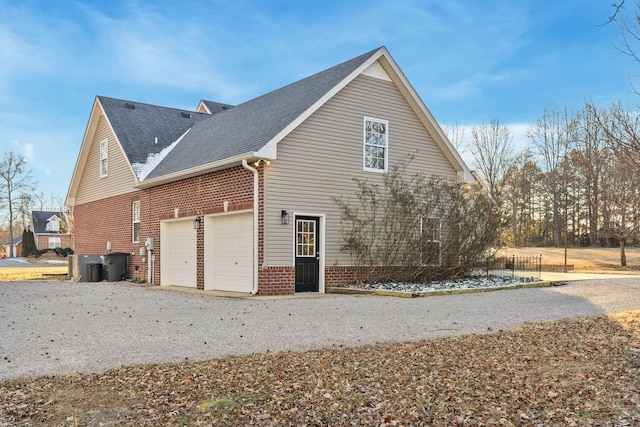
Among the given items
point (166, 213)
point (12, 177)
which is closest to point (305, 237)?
point (166, 213)

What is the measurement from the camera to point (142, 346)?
726 centimetres

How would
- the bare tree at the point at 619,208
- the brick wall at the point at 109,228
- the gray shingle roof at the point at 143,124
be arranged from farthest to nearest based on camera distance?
the bare tree at the point at 619,208
the gray shingle roof at the point at 143,124
the brick wall at the point at 109,228

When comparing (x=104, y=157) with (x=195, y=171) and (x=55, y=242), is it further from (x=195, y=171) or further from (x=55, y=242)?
(x=55, y=242)

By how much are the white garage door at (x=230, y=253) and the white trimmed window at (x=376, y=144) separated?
3.88m

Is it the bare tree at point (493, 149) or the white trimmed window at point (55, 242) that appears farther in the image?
the white trimmed window at point (55, 242)

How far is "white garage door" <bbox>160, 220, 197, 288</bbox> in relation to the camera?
54.4 ft

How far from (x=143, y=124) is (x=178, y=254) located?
6.67m

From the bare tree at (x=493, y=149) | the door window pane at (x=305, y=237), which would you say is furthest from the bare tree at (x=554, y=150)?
the door window pane at (x=305, y=237)

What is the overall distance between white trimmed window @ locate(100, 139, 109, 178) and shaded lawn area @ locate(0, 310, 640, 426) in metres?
17.1

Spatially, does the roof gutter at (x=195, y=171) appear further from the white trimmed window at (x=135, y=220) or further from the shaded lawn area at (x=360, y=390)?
the shaded lawn area at (x=360, y=390)

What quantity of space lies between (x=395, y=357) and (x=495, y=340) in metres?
1.77

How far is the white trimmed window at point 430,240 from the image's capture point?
1553 centimetres

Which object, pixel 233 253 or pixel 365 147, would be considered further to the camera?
pixel 365 147

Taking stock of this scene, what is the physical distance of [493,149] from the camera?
35625 mm
